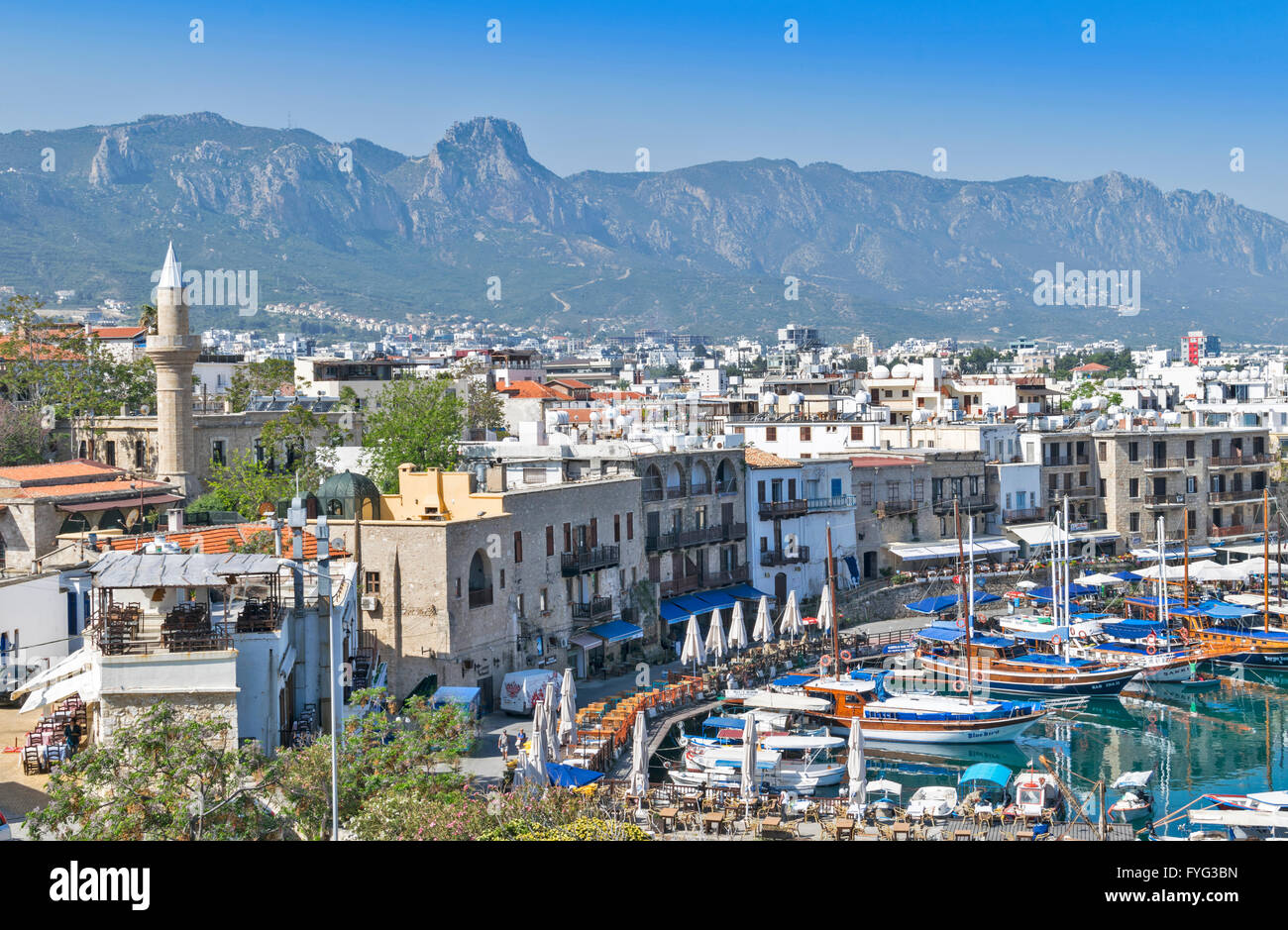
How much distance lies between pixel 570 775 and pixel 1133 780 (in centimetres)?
1259

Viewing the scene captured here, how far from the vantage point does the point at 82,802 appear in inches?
644

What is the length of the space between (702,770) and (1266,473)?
5131cm

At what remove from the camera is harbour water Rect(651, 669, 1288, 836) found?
115 feet

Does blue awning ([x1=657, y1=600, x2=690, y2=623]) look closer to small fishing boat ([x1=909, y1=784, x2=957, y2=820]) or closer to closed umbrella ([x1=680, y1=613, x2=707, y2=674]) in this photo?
closed umbrella ([x1=680, y1=613, x2=707, y2=674])

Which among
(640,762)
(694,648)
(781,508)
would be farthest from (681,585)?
(640,762)

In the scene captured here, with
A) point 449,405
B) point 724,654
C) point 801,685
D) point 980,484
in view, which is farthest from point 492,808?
point 980,484

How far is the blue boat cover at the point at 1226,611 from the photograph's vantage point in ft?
173

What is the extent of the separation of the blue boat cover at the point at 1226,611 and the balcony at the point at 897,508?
1191 cm

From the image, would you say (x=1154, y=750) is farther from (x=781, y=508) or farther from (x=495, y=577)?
(x=781, y=508)

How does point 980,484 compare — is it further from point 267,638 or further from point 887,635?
point 267,638

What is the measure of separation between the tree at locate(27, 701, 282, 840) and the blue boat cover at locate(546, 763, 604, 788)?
1137cm

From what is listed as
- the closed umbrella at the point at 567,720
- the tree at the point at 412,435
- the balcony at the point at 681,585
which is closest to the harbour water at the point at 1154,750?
the closed umbrella at the point at 567,720

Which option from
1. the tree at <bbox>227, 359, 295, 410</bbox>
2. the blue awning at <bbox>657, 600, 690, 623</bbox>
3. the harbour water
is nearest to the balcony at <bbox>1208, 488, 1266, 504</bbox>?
the harbour water

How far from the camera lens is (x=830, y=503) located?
57469 millimetres
